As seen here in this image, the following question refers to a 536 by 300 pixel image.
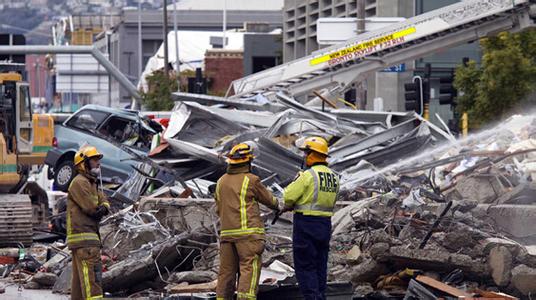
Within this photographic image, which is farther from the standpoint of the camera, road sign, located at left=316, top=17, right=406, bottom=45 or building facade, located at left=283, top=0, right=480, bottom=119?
building facade, located at left=283, top=0, right=480, bottom=119

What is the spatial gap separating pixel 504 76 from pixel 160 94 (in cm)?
3028

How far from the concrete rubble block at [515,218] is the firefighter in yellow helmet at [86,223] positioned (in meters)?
4.95

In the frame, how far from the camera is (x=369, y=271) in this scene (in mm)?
14867

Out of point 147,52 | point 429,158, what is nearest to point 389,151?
point 429,158

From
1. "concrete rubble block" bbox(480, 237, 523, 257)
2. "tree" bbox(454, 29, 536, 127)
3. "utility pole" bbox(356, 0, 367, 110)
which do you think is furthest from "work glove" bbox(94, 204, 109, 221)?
"tree" bbox(454, 29, 536, 127)

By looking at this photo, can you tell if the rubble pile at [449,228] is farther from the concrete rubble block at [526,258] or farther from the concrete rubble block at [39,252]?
the concrete rubble block at [39,252]

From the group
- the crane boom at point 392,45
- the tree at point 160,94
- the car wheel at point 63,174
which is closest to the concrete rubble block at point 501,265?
the crane boom at point 392,45

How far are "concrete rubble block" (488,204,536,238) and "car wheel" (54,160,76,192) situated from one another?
15.9 meters

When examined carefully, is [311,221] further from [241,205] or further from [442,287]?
[442,287]

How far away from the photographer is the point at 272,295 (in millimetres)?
14023

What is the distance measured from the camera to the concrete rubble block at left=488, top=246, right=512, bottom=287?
557 inches

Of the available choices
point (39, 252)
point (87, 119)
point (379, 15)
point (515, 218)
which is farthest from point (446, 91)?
point (515, 218)

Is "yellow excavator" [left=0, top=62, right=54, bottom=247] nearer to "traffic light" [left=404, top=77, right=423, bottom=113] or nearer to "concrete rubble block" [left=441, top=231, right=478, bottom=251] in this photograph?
"traffic light" [left=404, top=77, right=423, bottom=113]

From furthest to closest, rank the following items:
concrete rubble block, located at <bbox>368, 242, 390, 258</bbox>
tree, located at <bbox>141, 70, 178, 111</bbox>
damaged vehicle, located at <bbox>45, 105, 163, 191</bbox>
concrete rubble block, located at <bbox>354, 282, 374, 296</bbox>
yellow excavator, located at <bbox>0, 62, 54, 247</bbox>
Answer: tree, located at <bbox>141, 70, 178, 111</bbox> < damaged vehicle, located at <bbox>45, 105, 163, 191</bbox> < yellow excavator, located at <bbox>0, 62, 54, 247</bbox> < concrete rubble block, located at <bbox>368, 242, 390, 258</bbox> < concrete rubble block, located at <bbox>354, 282, 374, 296</bbox>
